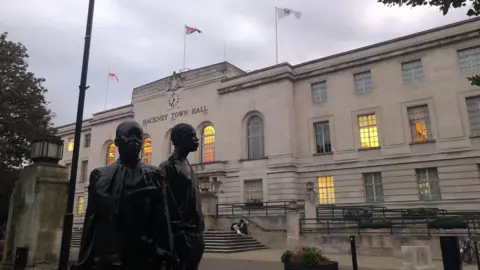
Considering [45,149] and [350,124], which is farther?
[350,124]

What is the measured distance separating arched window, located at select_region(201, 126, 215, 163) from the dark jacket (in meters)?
33.4

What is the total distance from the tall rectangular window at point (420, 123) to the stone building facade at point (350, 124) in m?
0.07

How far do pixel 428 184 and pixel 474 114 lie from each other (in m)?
5.58

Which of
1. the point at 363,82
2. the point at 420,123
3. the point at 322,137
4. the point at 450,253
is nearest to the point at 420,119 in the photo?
the point at 420,123

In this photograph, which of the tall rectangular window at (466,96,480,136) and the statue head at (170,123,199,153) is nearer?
the statue head at (170,123,199,153)

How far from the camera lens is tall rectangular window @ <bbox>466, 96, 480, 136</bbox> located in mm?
24781

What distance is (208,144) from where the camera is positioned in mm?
37000

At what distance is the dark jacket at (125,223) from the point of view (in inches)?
114

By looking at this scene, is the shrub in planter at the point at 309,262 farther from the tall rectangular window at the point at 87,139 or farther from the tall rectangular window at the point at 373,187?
the tall rectangular window at the point at 87,139

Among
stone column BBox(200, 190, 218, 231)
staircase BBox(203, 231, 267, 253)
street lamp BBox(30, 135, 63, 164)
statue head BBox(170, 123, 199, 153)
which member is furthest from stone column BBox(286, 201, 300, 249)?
statue head BBox(170, 123, 199, 153)

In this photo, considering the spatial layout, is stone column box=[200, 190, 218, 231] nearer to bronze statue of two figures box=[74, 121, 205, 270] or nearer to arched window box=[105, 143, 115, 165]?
bronze statue of two figures box=[74, 121, 205, 270]

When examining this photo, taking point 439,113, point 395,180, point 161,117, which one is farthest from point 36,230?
point 161,117

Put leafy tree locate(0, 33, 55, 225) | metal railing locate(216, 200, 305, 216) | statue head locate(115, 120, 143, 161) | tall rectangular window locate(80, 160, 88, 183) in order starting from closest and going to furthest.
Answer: statue head locate(115, 120, 143, 161), leafy tree locate(0, 33, 55, 225), metal railing locate(216, 200, 305, 216), tall rectangular window locate(80, 160, 88, 183)

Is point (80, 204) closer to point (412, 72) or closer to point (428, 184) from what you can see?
point (428, 184)
